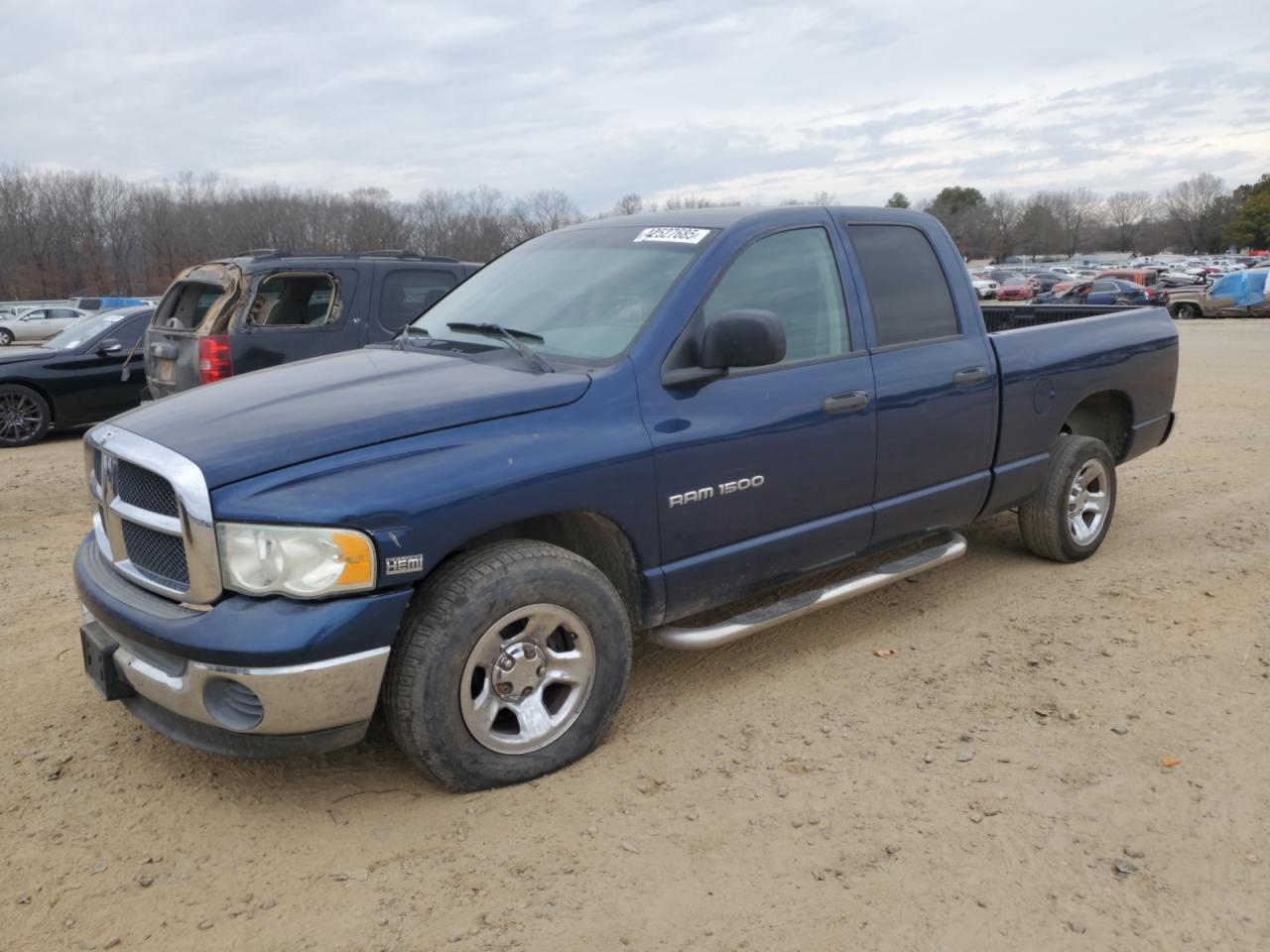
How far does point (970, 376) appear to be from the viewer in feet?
14.9

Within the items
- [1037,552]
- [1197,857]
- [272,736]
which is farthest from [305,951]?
[1037,552]

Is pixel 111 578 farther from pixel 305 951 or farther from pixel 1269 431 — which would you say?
pixel 1269 431

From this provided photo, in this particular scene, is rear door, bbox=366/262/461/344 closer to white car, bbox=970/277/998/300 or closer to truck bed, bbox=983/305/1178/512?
truck bed, bbox=983/305/1178/512

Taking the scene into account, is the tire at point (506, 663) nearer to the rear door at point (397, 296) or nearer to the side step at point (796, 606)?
the side step at point (796, 606)

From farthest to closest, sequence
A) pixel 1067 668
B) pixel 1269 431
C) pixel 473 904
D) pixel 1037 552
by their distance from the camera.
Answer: pixel 1269 431, pixel 1037 552, pixel 1067 668, pixel 473 904

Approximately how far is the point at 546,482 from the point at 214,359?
5.35m

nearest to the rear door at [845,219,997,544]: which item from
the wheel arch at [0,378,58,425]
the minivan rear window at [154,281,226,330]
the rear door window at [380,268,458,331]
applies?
the rear door window at [380,268,458,331]

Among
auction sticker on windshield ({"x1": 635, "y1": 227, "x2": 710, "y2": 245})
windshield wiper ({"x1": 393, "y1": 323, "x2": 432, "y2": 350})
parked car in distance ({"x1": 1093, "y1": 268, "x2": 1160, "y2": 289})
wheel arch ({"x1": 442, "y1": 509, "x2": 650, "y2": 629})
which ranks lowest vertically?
wheel arch ({"x1": 442, "y1": 509, "x2": 650, "y2": 629})

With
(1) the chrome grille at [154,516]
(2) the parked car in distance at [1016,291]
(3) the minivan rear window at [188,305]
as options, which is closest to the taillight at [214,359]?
(3) the minivan rear window at [188,305]

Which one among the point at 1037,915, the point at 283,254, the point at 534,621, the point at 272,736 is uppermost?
the point at 283,254

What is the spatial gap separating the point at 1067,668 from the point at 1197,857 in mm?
1347

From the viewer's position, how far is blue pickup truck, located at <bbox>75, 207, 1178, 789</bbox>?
285cm

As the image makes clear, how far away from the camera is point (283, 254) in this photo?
816 centimetres

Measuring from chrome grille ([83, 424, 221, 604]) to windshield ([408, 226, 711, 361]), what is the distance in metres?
1.37
